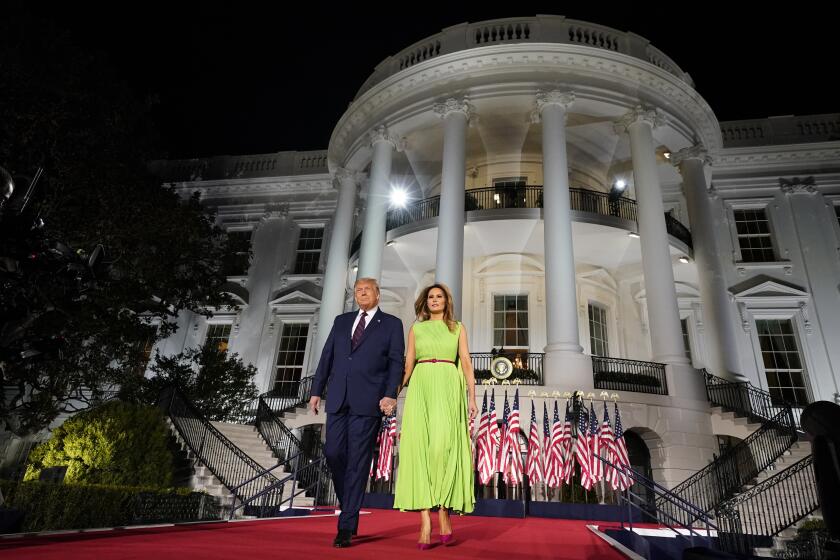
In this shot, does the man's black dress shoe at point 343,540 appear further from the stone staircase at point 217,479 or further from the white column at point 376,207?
the white column at point 376,207

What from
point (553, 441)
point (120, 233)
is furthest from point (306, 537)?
point (120, 233)

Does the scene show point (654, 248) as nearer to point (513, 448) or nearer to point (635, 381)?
point (635, 381)

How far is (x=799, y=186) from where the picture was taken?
1894 cm

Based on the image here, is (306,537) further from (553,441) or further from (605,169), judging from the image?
(605,169)

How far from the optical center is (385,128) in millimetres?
17359

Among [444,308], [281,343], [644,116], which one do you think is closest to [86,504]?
[444,308]

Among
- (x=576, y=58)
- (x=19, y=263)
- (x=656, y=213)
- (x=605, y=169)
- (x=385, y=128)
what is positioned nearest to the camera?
(x=19, y=263)

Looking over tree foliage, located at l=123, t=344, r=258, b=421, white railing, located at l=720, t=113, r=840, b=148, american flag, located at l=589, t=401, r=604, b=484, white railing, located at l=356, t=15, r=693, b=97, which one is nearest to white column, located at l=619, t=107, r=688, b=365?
white railing, located at l=356, t=15, r=693, b=97

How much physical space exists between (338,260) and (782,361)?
51.3ft

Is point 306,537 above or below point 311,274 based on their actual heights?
below

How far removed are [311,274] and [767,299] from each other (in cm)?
1711

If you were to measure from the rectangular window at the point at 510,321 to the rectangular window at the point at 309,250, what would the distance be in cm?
829

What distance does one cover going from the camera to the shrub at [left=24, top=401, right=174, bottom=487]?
9.71 m

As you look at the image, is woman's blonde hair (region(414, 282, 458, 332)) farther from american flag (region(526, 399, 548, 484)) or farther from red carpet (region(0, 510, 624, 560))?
american flag (region(526, 399, 548, 484))
